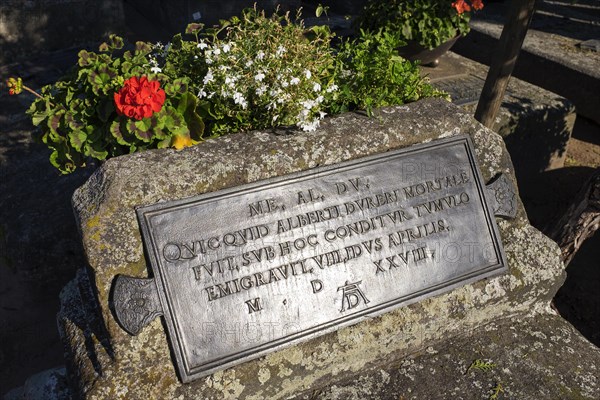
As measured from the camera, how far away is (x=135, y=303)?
219 cm

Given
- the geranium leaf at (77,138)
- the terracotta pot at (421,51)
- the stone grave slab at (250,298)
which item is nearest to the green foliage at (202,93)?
the geranium leaf at (77,138)

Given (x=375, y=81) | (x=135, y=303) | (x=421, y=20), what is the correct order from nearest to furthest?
(x=135, y=303) → (x=375, y=81) → (x=421, y=20)

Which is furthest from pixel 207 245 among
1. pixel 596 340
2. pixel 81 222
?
pixel 596 340

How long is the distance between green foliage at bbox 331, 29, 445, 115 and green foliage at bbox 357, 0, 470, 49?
1.67 m

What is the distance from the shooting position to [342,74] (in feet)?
10.1

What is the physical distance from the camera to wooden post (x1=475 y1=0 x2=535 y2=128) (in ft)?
12.7

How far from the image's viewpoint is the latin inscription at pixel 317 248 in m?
2.28

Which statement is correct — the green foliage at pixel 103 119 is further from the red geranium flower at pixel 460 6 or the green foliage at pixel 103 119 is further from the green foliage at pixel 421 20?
the red geranium flower at pixel 460 6

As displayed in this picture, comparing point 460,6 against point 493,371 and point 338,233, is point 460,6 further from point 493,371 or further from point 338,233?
point 493,371

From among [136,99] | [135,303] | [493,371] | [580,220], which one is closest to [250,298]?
[135,303]

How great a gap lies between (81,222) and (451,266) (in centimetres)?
172

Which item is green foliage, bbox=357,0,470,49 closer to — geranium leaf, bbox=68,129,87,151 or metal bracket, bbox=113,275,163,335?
geranium leaf, bbox=68,129,87,151

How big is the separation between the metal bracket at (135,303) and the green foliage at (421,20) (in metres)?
3.37

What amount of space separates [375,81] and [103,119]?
57.1 inches
